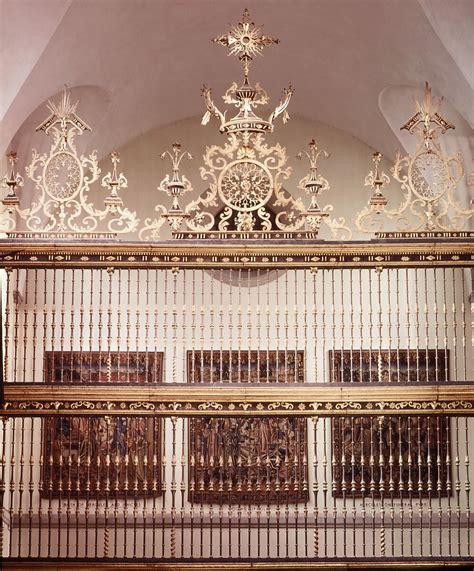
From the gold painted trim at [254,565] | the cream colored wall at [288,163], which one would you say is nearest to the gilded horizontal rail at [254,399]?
the gold painted trim at [254,565]

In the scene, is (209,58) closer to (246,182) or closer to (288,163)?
(288,163)

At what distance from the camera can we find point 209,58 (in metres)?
16.0

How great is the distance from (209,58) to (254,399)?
241 inches

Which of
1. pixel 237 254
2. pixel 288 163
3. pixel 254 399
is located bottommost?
pixel 254 399

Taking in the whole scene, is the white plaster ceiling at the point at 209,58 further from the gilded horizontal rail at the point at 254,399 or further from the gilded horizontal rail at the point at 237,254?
the gilded horizontal rail at the point at 254,399

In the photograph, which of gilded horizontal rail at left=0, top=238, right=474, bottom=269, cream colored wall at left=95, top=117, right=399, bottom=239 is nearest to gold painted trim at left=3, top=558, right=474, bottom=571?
gilded horizontal rail at left=0, top=238, right=474, bottom=269

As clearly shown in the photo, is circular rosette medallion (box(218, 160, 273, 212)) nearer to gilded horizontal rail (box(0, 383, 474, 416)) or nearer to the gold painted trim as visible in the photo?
gilded horizontal rail (box(0, 383, 474, 416))

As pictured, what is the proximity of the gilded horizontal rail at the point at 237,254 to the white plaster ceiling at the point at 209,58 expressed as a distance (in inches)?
104

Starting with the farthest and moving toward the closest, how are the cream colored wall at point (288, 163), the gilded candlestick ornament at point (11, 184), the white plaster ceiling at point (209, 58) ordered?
the cream colored wall at point (288, 163) < the white plaster ceiling at point (209, 58) < the gilded candlestick ornament at point (11, 184)

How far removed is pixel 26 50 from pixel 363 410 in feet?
18.6

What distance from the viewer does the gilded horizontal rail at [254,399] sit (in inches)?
457

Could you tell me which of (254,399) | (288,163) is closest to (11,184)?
(254,399)

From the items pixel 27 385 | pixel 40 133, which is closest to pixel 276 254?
pixel 27 385

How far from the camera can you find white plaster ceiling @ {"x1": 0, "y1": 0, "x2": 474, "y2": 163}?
13430 mm
